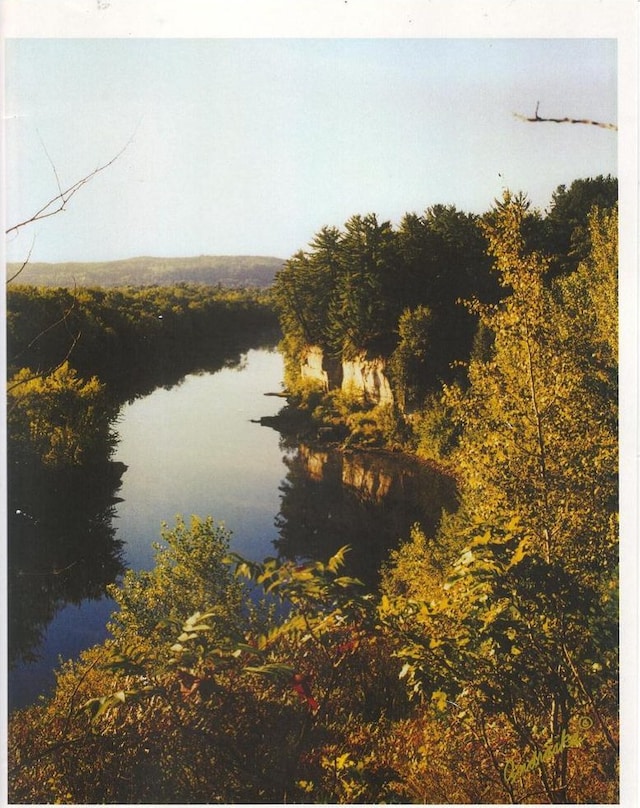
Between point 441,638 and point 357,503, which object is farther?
point 357,503

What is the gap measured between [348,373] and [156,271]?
5.90 feet

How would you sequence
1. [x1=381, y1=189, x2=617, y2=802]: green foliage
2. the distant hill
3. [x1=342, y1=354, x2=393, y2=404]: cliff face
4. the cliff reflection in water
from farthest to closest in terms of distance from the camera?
[x1=342, y1=354, x2=393, y2=404]: cliff face, the cliff reflection in water, the distant hill, [x1=381, y1=189, x2=617, y2=802]: green foliage

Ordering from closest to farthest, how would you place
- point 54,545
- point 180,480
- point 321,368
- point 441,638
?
point 441,638 < point 54,545 < point 180,480 < point 321,368

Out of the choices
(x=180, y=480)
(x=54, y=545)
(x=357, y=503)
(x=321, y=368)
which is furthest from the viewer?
(x=321, y=368)

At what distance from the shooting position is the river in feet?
14.9

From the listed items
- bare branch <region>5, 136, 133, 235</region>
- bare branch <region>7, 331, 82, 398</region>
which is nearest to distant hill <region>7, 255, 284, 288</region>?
bare branch <region>5, 136, 133, 235</region>

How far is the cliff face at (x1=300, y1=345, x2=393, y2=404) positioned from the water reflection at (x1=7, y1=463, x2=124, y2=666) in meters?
1.78

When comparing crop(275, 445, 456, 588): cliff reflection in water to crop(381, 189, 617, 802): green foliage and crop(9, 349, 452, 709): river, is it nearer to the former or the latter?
crop(9, 349, 452, 709): river

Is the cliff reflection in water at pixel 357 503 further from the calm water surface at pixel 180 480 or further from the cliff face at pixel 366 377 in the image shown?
the cliff face at pixel 366 377

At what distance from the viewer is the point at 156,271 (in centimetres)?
464

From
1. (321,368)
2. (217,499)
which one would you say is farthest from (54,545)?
(321,368)

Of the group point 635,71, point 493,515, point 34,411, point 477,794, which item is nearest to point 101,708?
point 34,411

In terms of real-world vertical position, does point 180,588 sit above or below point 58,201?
below

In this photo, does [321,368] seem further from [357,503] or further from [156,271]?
[156,271]
